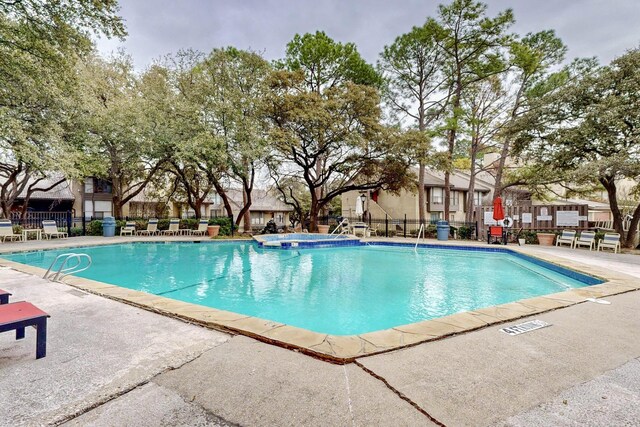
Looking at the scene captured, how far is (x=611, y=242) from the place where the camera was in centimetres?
1037

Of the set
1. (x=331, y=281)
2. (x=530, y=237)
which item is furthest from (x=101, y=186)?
(x=530, y=237)

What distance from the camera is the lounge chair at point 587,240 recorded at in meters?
10.8

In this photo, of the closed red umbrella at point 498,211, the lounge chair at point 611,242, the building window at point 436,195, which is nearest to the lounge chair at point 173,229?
the closed red umbrella at point 498,211

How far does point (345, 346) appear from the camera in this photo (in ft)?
8.06

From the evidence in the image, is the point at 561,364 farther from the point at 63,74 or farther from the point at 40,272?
the point at 63,74

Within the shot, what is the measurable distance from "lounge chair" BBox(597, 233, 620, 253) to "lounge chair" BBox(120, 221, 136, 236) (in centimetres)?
2034

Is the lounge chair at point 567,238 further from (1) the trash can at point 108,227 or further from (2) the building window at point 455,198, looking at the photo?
(1) the trash can at point 108,227

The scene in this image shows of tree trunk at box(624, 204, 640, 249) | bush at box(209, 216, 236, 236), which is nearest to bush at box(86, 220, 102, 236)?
bush at box(209, 216, 236, 236)

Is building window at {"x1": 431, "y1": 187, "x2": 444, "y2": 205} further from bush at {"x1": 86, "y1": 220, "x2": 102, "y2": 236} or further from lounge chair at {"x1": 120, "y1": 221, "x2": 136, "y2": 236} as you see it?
bush at {"x1": 86, "y1": 220, "x2": 102, "y2": 236}

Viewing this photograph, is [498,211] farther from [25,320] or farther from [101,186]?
[101,186]

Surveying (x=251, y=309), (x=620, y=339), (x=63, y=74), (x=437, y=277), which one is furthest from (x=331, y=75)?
(x=620, y=339)

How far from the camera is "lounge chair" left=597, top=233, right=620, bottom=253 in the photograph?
10211mm

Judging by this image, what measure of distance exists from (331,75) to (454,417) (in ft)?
62.2

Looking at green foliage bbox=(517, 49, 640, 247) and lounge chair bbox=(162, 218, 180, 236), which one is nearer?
green foliage bbox=(517, 49, 640, 247)
